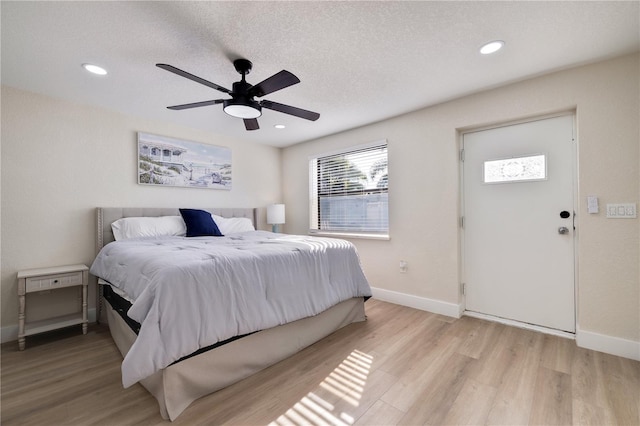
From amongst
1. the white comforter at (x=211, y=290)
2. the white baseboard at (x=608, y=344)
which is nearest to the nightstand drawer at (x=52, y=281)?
the white comforter at (x=211, y=290)

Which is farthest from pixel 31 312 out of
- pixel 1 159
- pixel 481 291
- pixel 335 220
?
pixel 481 291

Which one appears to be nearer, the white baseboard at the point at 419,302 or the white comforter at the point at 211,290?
the white comforter at the point at 211,290

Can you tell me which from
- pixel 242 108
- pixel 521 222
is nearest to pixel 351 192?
pixel 521 222

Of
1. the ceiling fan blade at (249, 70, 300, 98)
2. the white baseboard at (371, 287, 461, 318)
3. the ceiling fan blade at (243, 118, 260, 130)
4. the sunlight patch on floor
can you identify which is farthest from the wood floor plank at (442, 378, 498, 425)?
the ceiling fan blade at (243, 118, 260, 130)

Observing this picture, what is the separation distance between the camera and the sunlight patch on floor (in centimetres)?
150

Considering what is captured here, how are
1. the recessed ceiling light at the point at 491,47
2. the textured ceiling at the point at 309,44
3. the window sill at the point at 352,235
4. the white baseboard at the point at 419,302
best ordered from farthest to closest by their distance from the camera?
the window sill at the point at 352,235, the white baseboard at the point at 419,302, the recessed ceiling light at the point at 491,47, the textured ceiling at the point at 309,44

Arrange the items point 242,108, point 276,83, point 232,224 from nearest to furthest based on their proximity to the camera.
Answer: point 276,83 → point 242,108 → point 232,224

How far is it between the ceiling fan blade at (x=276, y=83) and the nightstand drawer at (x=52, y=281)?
2.46 m

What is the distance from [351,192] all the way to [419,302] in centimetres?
177

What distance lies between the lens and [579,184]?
2.31 m

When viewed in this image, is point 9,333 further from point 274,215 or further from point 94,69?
point 274,215

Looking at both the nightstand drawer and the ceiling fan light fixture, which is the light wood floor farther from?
the ceiling fan light fixture

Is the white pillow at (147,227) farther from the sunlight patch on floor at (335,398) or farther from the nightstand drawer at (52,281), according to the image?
the sunlight patch on floor at (335,398)

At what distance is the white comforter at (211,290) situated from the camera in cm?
147
